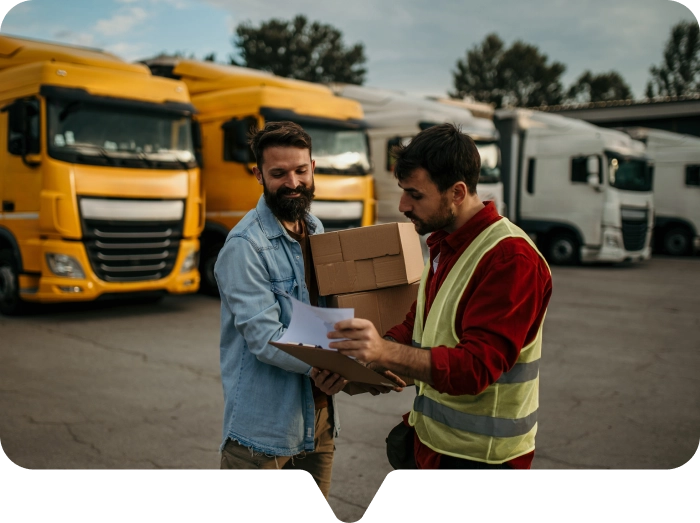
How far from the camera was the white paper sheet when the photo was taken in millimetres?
1689

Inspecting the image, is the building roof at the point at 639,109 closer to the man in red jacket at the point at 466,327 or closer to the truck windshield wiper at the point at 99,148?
the truck windshield wiper at the point at 99,148

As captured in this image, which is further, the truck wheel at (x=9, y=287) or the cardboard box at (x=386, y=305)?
the truck wheel at (x=9, y=287)

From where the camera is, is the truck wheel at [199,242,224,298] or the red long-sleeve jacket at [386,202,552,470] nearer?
the red long-sleeve jacket at [386,202,552,470]

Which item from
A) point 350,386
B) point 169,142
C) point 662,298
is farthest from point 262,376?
point 662,298

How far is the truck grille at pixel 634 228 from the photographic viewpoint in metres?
16.2

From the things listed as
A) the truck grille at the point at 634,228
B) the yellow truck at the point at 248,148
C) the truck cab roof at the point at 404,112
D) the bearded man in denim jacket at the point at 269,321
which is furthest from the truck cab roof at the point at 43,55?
the truck grille at the point at 634,228

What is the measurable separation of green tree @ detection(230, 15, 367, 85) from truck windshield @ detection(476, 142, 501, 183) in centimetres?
2057

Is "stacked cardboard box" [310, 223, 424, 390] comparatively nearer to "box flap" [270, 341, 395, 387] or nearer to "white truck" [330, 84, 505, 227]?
"box flap" [270, 341, 395, 387]

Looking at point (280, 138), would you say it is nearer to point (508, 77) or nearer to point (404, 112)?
point (404, 112)

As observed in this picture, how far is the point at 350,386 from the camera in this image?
8.35 ft

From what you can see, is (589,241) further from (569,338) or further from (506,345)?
(506,345)

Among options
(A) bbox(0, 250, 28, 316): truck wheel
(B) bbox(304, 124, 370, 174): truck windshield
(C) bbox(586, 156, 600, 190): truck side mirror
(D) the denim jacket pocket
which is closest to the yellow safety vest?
(D) the denim jacket pocket

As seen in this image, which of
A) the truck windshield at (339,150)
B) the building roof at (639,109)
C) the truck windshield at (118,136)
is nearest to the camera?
the truck windshield at (118,136)

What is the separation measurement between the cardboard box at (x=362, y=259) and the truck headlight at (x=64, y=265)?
6.53 m
